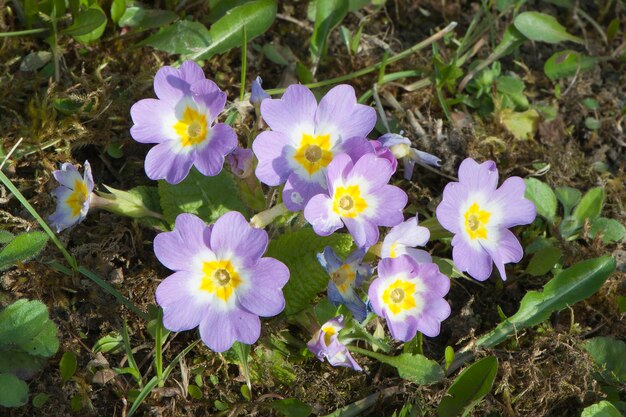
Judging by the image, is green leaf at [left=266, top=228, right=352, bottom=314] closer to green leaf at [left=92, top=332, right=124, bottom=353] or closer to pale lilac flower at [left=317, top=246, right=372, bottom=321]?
pale lilac flower at [left=317, top=246, right=372, bottom=321]

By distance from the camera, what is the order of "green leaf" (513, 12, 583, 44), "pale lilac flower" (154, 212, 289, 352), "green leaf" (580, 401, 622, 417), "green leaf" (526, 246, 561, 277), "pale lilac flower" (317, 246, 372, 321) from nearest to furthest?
"pale lilac flower" (154, 212, 289, 352), "pale lilac flower" (317, 246, 372, 321), "green leaf" (580, 401, 622, 417), "green leaf" (526, 246, 561, 277), "green leaf" (513, 12, 583, 44)

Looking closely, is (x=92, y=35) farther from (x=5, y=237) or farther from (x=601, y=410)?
(x=601, y=410)

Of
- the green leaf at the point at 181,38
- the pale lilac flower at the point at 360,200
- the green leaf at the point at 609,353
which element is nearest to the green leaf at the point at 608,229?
the green leaf at the point at 609,353

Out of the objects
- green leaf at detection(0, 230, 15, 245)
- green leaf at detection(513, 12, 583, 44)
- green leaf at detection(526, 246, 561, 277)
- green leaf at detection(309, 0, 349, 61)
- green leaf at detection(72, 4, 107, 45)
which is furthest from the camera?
green leaf at detection(513, 12, 583, 44)

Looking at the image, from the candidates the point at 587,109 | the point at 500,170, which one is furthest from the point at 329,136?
the point at 587,109

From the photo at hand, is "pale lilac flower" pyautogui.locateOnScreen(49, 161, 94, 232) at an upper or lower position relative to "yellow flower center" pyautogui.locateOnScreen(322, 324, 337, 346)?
upper

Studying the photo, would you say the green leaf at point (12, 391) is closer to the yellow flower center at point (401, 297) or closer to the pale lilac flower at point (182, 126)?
the pale lilac flower at point (182, 126)

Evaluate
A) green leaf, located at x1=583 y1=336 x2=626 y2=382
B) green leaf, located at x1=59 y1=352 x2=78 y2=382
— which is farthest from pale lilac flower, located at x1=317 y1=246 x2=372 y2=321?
green leaf, located at x1=583 y1=336 x2=626 y2=382

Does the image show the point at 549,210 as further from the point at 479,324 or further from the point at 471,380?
the point at 471,380
